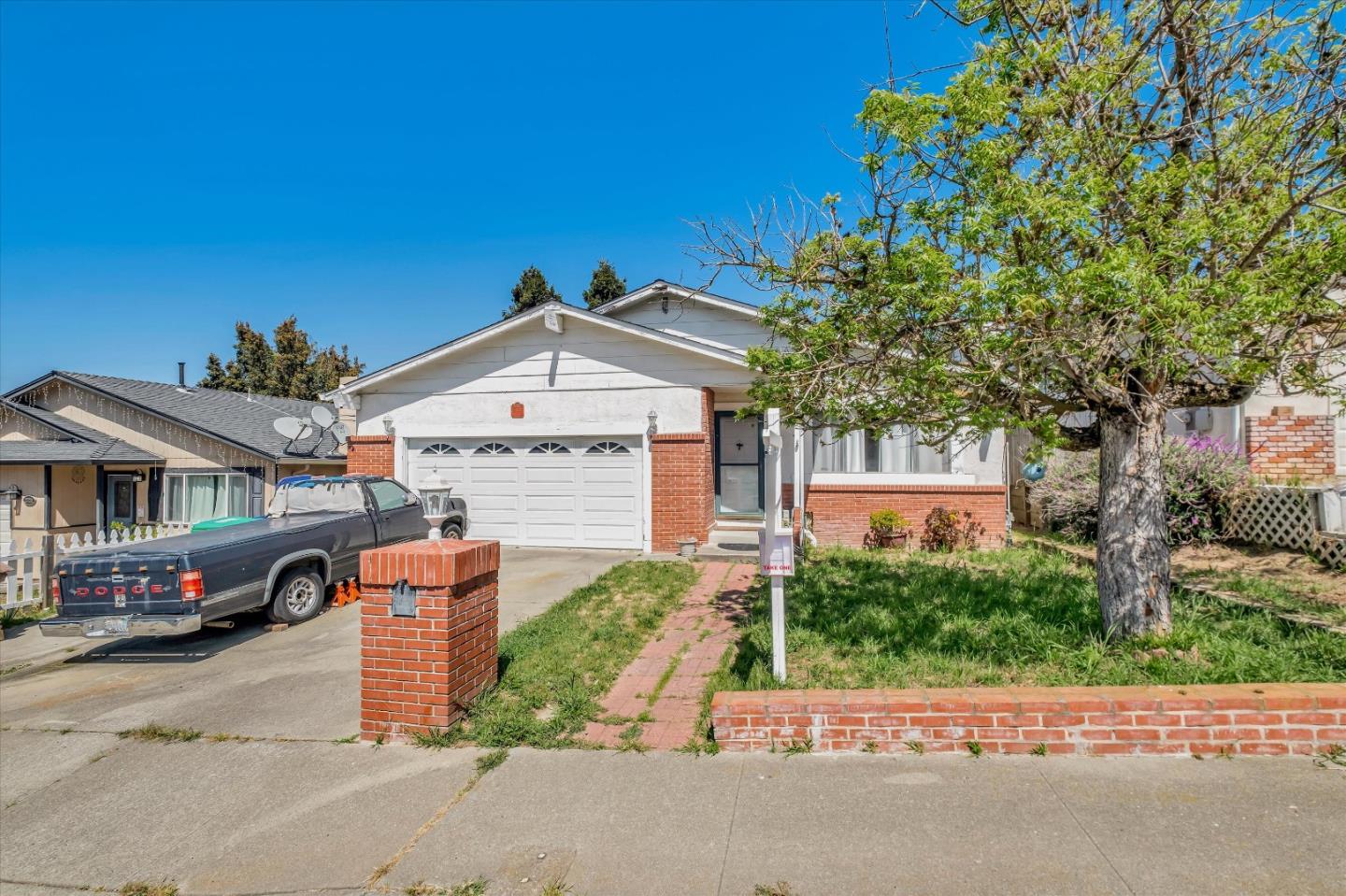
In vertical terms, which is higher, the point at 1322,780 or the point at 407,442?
the point at 407,442

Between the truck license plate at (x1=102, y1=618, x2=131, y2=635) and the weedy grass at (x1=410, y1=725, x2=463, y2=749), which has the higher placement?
the truck license plate at (x1=102, y1=618, x2=131, y2=635)

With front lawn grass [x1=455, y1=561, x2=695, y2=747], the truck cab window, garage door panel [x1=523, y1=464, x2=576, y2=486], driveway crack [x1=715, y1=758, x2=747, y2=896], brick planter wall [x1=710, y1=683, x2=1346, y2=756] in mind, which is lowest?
driveway crack [x1=715, y1=758, x2=747, y2=896]

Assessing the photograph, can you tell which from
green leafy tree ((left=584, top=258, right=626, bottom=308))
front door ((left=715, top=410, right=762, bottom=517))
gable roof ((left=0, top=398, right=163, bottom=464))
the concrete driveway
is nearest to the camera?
the concrete driveway

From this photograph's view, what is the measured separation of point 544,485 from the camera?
12859 millimetres

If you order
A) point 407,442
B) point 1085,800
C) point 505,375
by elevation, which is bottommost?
point 1085,800

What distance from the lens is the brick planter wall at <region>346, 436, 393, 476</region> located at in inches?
527

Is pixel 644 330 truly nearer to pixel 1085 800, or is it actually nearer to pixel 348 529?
pixel 348 529

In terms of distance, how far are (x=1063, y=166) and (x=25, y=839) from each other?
7772 millimetres

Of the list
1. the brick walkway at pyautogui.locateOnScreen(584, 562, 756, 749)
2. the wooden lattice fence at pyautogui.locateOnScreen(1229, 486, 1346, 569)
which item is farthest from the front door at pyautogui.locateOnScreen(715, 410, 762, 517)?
the wooden lattice fence at pyautogui.locateOnScreen(1229, 486, 1346, 569)

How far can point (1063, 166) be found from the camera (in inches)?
196

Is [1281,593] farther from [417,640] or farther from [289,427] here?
[289,427]

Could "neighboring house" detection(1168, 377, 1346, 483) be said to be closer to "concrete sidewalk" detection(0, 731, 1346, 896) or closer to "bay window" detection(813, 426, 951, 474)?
"bay window" detection(813, 426, 951, 474)

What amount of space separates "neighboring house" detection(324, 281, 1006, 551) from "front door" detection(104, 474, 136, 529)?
6.76 meters

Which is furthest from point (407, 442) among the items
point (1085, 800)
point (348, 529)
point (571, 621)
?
point (1085, 800)
